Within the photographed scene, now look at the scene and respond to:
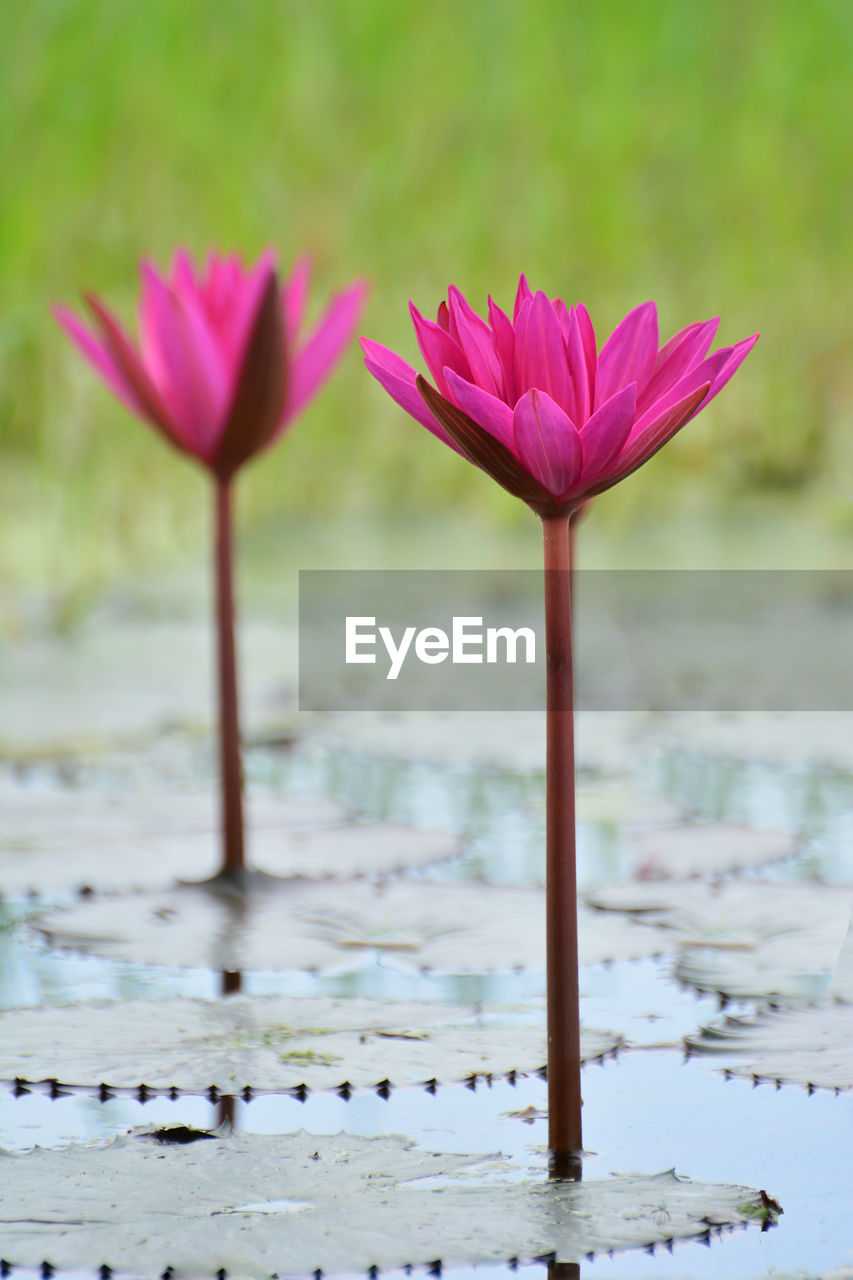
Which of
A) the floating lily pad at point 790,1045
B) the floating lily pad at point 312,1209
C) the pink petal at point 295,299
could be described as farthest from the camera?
the pink petal at point 295,299

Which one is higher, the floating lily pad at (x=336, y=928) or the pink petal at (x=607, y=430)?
the pink petal at (x=607, y=430)

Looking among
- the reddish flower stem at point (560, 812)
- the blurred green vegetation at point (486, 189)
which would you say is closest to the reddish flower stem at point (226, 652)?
the reddish flower stem at point (560, 812)

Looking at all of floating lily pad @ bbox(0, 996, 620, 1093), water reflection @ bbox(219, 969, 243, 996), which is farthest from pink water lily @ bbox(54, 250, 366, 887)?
floating lily pad @ bbox(0, 996, 620, 1093)

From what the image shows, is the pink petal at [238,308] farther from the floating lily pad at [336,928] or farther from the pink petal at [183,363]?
the floating lily pad at [336,928]

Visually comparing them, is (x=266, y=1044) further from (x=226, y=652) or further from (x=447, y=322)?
(x=447, y=322)

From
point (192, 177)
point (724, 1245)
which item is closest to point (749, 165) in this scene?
point (192, 177)

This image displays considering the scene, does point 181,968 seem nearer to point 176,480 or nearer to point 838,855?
point 838,855

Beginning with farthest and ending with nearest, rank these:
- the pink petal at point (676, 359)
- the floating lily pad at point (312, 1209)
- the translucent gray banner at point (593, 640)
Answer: the translucent gray banner at point (593, 640), the pink petal at point (676, 359), the floating lily pad at point (312, 1209)
